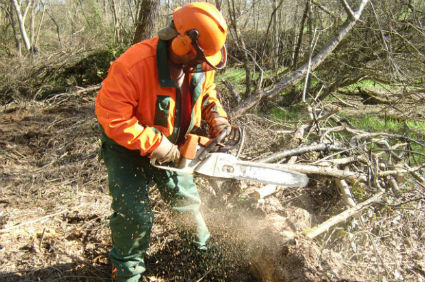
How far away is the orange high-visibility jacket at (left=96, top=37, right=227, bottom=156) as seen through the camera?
163 cm

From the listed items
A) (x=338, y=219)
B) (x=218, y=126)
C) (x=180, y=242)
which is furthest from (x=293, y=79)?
(x=180, y=242)

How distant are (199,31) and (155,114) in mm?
548

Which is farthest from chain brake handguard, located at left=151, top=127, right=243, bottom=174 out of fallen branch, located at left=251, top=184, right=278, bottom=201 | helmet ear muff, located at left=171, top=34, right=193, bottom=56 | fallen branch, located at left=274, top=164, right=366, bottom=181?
fallen branch, located at left=274, top=164, right=366, bottom=181

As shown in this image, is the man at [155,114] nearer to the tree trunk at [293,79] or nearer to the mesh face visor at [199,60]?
the mesh face visor at [199,60]

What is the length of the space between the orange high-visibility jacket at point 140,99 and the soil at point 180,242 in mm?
1044

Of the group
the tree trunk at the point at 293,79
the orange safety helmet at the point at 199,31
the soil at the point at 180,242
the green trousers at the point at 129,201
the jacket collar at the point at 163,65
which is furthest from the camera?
the tree trunk at the point at 293,79

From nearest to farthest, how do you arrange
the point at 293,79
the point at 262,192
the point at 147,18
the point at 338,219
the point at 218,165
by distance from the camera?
the point at 218,165
the point at 338,219
the point at 262,192
the point at 293,79
the point at 147,18

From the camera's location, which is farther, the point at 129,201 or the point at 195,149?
the point at 129,201

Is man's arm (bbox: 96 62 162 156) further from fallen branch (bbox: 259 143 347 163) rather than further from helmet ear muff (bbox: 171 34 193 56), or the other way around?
fallen branch (bbox: 259 143 347 163)

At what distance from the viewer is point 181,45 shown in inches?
63.2

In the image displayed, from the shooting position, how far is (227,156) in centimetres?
181

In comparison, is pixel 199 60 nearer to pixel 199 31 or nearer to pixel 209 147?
pixel 199 31

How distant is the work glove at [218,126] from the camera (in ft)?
6.38

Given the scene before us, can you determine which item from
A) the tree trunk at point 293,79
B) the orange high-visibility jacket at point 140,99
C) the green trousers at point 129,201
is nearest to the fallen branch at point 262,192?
the green trousers at point 129,201
